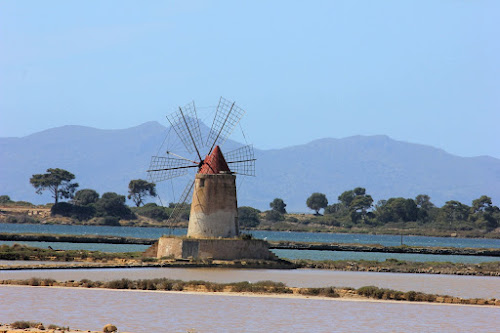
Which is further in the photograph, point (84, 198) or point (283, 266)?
point (84, 198)

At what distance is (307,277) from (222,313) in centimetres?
1537

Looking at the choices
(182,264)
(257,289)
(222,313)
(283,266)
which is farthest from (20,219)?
(222,313)

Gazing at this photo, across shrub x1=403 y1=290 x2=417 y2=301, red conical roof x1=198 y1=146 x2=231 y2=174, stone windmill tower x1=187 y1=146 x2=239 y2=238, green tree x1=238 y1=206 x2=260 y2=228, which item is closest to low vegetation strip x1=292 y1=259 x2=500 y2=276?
stone windmill tower x1=187 y1=146 x2=239 y2=238

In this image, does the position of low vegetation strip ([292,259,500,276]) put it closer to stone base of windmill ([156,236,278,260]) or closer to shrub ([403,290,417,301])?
stone base of windmill ([156,236,278,260])

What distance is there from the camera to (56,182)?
182750 millimetres

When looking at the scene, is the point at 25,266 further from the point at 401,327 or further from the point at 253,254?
the point at 401,327

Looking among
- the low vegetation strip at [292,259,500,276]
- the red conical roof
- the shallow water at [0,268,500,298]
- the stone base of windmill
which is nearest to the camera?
the shallow water at [0,268,500,298]

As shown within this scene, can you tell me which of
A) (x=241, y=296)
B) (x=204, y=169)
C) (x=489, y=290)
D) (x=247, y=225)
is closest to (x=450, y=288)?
(x=489, y=290)

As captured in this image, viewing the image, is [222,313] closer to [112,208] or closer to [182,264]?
[182,264]

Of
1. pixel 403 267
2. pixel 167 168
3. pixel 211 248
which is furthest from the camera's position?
pixel 167 168

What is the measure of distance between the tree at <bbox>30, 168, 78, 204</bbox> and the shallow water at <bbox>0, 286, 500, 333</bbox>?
153 meters

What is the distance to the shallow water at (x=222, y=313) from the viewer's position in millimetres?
22391

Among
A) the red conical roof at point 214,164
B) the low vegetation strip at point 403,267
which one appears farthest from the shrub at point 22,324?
the low vegetation strip at point 403,267

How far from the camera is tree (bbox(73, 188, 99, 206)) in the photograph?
186000 mm
